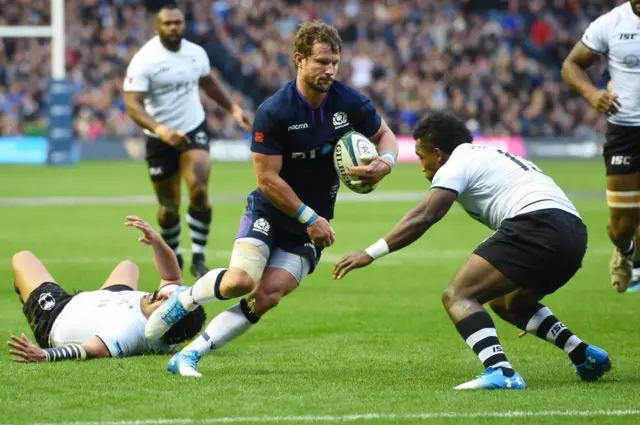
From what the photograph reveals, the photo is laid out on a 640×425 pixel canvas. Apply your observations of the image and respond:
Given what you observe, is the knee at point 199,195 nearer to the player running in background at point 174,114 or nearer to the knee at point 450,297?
the player running in background at point 174,114

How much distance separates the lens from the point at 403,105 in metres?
37.3

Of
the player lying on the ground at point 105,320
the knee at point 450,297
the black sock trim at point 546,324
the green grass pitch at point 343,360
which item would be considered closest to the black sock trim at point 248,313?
the green grass pitch at point 343,360

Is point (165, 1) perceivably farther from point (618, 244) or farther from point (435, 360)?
point (435, 360)

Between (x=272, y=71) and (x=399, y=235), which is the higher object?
(x=399, y=235)

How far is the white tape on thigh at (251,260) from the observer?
771 cm

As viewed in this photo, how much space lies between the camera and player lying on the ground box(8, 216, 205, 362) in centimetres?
818

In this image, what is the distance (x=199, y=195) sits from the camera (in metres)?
13.2

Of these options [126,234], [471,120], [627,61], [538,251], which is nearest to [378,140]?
[538,251]

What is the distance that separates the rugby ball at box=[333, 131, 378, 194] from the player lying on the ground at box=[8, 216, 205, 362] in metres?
1.57

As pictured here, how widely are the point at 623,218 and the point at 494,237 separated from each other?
4379 mm

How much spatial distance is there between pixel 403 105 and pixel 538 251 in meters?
30.2

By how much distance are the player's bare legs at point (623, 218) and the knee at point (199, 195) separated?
4.43m

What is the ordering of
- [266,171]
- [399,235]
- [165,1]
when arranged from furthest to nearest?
[165,1], [266,171], [399,235]

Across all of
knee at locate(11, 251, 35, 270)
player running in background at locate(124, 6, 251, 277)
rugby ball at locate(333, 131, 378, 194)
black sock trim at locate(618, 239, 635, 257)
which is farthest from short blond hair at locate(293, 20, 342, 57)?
player running in background at locate(124, 6, 251, 277)
